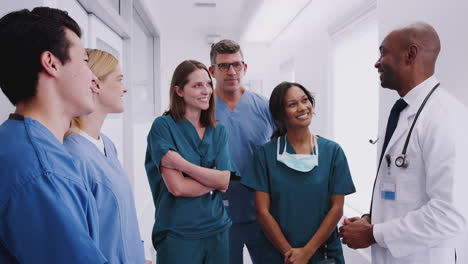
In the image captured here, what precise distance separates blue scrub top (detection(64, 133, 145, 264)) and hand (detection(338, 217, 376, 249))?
0.81 meters

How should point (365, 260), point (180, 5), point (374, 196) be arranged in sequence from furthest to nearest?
1. point (180, 5)
2. point (365, 260)
3. point (374, 196)

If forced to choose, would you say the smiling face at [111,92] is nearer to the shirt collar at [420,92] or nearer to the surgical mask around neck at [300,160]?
the surgical mask around neck at [300,160]

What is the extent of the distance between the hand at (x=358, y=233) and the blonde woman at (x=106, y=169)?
2.59 ft

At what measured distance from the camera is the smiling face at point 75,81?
0.70 metres

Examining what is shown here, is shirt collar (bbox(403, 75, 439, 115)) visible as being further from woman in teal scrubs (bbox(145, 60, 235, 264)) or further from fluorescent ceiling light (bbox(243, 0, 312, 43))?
fluorescent ceiling light (bbox(243, 0, 312, 43))

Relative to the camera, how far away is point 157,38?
4.66 m

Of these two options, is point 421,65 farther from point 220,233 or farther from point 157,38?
point 157,38

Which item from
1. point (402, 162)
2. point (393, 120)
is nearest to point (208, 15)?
point (393, 120)

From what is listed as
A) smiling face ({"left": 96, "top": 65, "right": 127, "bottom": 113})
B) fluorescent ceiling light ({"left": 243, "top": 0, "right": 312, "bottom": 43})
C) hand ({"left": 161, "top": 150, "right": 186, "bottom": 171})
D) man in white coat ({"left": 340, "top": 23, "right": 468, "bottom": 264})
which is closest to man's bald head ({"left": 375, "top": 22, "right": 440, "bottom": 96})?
man in white coat ({"left": 340, "top": 23, "right": 468, "bottom": 264})

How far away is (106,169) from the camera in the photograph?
3.37ft

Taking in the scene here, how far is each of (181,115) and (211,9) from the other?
3.31 m

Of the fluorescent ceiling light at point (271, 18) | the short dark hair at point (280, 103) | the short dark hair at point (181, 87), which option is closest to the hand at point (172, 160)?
the short dark hair at point (181, 87)

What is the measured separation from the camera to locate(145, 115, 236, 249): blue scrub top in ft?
4.59

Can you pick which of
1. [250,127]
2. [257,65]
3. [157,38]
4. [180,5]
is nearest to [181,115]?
[250,127]
